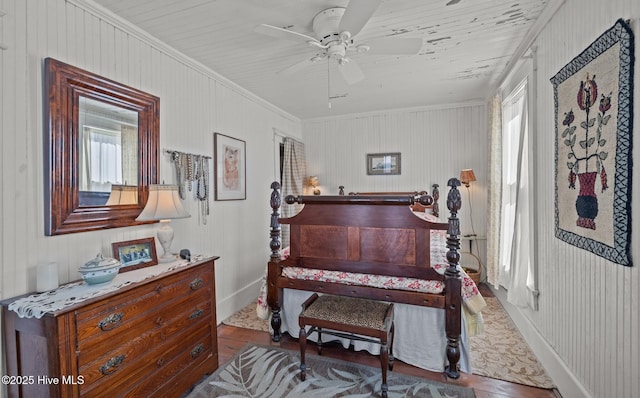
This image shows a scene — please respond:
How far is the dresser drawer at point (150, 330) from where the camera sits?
1467 millimetres

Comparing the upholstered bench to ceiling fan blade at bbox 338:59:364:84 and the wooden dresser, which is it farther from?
ceiling fan blade at bbox 338:59:364:84

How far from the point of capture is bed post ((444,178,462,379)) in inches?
82.6

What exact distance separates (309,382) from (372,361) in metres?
0.60

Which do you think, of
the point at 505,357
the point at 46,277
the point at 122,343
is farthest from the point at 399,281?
the point at 46,277

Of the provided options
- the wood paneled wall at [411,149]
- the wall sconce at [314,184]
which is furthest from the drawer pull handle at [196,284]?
the wood paneled wall at [411,149]

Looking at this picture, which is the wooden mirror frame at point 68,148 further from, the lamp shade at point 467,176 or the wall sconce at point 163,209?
the lamp shade at point 467,176

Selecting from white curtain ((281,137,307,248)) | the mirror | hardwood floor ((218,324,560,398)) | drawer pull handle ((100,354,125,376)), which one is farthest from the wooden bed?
white curtain ((281,137,307,248))

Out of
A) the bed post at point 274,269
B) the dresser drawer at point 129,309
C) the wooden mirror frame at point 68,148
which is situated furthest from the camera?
the bed post at point 274,269

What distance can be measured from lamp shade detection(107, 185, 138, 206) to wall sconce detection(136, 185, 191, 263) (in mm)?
182

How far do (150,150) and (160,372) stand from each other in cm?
163

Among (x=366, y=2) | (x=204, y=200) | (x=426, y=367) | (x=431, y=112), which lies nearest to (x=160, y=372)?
(x=204, y=200)

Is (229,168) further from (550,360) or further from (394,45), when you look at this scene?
(550,360)

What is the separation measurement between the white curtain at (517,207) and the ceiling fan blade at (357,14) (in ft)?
5.92

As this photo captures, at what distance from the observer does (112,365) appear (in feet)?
5.10
